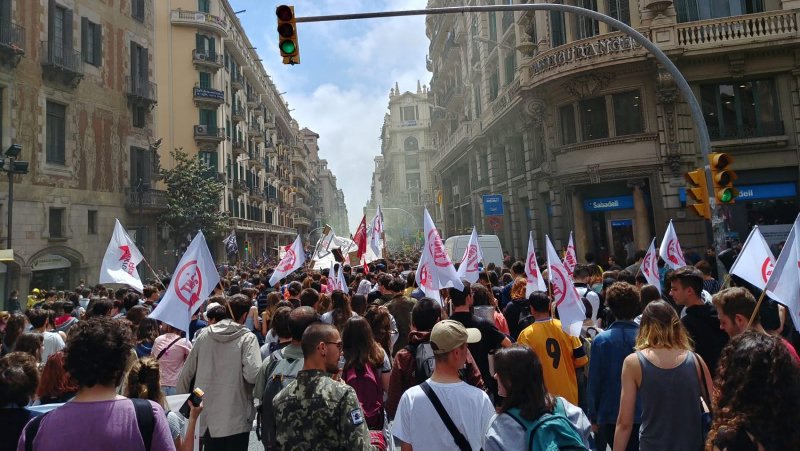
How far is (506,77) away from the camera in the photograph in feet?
95.3

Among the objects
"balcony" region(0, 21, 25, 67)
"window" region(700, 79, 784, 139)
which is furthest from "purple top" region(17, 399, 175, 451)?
"balcony" region(0, 21, 25, 67)

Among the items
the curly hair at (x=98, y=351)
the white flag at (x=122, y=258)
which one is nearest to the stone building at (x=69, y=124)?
the white flag at (x=122, y=258)

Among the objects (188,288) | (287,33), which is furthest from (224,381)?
(287,33)

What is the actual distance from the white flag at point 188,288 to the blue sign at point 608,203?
1804 centimetres

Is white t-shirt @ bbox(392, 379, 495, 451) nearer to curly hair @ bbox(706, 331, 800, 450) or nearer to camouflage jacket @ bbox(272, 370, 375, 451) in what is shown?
camouflage jacket @ bbox(272, 370, 375, 451)

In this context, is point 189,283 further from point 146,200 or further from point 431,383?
point 146,200

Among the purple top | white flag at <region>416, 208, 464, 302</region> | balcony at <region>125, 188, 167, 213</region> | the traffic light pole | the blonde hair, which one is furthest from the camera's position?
balcony at <region>125, 188, 167, 213</region>

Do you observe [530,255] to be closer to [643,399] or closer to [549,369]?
[549,369]

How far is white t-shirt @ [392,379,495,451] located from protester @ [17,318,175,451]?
4.30 ft

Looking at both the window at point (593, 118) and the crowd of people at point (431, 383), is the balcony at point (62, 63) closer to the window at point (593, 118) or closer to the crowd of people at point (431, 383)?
the crowd of people at point (431, 383)

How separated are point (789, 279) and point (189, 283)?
5922 millimetres

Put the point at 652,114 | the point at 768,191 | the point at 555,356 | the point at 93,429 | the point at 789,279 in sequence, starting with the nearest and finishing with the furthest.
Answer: the point at 93,429
the point at 789,279
the point at 555,356
the point at 768,191
the point at 652,114

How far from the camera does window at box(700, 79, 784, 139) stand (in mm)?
18859

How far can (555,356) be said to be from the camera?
4.90 m
